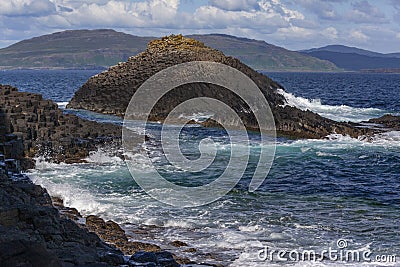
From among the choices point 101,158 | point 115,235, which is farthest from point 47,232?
point 101,158

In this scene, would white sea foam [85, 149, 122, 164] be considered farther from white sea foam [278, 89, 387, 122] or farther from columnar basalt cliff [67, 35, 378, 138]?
white sea foam [278, 89, 387, 122]

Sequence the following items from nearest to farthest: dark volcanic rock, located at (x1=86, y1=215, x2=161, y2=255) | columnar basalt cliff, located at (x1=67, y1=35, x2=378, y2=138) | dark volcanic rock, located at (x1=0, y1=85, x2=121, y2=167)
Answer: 1. dark volcanic rock, located at (x1=86, y1=215, x2=161, y2=255)
2. dark volcanic rock, located at (x1=0, y1=85, x2=121, y2=167)
3. columnar basalt cliff, located at (x1=67, y1=35, x2=378, y2=138)

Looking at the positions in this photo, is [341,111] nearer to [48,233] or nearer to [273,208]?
[273,208]

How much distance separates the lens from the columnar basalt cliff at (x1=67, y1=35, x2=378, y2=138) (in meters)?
32.4

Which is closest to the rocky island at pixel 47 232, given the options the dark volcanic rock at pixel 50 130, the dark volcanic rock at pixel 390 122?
the dark volcanic rock at pixel 50 130

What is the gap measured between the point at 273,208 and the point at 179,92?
25.2 metres

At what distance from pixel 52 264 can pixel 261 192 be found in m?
12.1

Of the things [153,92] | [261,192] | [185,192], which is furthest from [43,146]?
[153,92]

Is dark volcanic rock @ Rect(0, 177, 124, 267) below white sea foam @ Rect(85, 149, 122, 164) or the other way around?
the other way around

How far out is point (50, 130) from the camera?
970 inches

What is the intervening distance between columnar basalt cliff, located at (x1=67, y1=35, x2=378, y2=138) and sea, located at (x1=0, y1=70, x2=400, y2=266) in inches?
214

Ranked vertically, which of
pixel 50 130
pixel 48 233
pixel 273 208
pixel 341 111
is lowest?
pixel 341 111

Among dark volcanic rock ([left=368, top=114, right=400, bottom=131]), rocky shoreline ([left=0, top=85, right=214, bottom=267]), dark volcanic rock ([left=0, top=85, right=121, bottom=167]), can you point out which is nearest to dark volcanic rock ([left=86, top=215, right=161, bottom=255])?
rocky shoreline ([left=0, top=85, right=214, bottom=267])

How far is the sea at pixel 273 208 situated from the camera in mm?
12328
